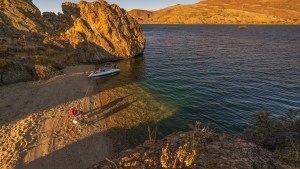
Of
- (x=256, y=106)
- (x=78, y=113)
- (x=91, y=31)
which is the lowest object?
(x=256, y=106)

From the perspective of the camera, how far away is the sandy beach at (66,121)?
1866 centimetres

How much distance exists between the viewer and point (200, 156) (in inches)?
498

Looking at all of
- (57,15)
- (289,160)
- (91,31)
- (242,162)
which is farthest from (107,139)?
(57,15)

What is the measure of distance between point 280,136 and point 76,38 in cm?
5442

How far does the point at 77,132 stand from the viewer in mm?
22375

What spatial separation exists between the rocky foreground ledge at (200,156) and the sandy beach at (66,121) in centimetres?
703

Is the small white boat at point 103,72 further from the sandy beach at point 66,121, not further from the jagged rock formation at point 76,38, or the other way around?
the jagged rock formation at point 76,38

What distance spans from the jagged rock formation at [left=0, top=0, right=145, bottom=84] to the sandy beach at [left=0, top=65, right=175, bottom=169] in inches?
476

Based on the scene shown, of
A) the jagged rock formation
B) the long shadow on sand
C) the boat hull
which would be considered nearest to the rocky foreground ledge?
the long shadow on sand

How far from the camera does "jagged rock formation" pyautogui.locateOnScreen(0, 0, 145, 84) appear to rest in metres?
47.5

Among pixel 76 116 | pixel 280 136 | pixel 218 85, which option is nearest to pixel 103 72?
pixel 76 116

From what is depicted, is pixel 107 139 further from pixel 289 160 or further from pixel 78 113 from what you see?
pixel 289 160

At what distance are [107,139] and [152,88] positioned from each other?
55.1 ft

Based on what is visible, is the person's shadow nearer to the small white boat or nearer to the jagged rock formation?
the small white boat
